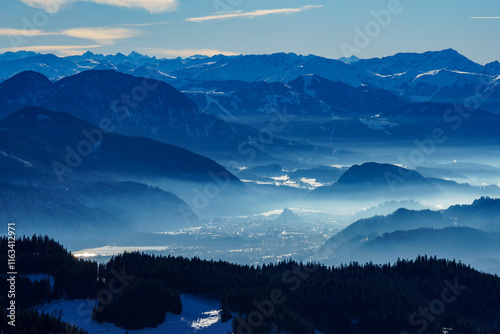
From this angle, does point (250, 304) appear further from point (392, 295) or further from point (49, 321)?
point (49, 321)

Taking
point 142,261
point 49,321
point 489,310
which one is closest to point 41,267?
point 142,261

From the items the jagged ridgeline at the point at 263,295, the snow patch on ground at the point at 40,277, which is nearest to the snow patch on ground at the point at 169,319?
the jagged ridgeline at the point at 263,295

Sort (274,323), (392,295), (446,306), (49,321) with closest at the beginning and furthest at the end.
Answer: (49,321)
(274,323)
(392,295)
(446,306)

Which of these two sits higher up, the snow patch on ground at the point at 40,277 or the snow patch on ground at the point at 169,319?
the snow patch on ground at the point at 40,277

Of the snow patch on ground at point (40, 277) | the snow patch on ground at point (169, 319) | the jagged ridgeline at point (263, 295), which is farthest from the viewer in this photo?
the snow patch on ground at point (40, 277)

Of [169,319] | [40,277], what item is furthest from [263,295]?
[40,277]

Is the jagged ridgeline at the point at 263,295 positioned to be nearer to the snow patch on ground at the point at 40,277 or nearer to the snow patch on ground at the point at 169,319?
the snow patch on ground at the point at 40,277
